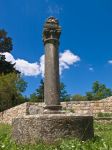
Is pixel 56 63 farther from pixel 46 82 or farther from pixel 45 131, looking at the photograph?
pixel 45 131

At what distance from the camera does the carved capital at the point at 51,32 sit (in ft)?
34.1

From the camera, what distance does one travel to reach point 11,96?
37.8m

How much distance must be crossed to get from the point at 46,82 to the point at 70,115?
66.1 inches

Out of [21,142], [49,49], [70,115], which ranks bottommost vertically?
[21,142]

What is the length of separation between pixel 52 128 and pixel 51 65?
2.17m

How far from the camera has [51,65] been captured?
10211 millimetres

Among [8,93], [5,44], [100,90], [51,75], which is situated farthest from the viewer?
[100,90]

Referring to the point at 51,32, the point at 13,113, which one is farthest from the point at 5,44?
the point at 51,32

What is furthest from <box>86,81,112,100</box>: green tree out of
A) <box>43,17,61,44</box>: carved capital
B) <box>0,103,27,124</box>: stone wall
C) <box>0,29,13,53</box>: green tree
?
<box>43,17,61,44</box>: carved capital

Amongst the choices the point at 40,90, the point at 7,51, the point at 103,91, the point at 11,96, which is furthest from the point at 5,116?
the point at 103,91

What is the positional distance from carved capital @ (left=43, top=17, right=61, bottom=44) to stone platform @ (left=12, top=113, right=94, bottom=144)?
250 cm

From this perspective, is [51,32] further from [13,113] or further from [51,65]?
[13,113]

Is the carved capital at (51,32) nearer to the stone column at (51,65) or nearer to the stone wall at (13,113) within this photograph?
the stone column at (51,65)

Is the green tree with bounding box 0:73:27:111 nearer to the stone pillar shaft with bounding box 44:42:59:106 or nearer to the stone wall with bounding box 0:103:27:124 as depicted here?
the stone wall with bounding box 0:103:27:124
